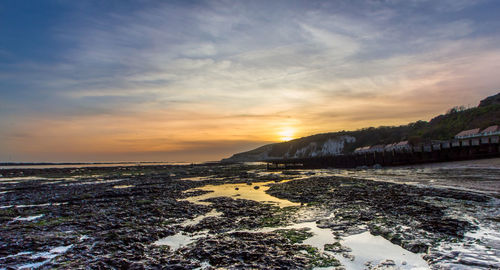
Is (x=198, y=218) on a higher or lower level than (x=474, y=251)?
lower

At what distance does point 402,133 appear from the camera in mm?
116688

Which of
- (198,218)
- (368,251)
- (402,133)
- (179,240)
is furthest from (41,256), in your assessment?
(402,133)

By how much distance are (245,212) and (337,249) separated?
18.8ft

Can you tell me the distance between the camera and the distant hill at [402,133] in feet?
266

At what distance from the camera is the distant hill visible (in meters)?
81.1

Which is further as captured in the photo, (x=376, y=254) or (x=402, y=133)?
(x=402, y=133)

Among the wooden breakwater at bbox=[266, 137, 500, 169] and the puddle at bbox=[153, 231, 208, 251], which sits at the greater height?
the wooden breakwater at bbox=[266, 137, 500, 169]

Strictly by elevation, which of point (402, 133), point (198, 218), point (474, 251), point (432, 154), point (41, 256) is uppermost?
point (402, 133)

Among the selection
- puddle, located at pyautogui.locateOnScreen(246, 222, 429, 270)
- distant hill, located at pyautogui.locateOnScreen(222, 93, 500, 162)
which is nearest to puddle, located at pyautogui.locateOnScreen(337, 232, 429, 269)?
puddle, located at pyautogui.locateOnScreen(246, 222, 429, 270)

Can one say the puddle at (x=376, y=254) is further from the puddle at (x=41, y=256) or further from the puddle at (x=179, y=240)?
the puddle at (x=41, y=256)

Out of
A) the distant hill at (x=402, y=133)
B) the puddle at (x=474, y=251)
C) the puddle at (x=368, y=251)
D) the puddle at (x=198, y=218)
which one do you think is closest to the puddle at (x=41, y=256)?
the puddle at (x=198, y=218)

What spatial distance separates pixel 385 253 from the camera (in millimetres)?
6496

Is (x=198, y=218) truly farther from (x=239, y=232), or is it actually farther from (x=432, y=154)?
(x=432, y=154)

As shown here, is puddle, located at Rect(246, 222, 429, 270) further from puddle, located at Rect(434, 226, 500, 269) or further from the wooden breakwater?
the wooden breakwater
